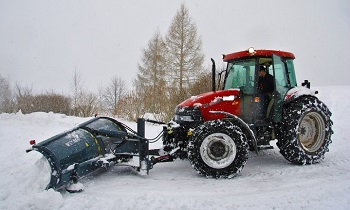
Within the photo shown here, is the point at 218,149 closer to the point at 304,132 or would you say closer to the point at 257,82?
the point at 257,82

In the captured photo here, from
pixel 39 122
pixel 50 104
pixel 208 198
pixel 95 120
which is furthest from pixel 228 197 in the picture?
pixel 50 104

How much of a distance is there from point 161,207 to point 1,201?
6.19ft

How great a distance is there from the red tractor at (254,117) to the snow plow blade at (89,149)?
499mm

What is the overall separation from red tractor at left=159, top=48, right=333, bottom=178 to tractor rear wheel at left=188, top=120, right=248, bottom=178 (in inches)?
0.6

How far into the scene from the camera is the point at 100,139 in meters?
4.66

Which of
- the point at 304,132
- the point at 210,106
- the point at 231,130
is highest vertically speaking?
the point at 210,106

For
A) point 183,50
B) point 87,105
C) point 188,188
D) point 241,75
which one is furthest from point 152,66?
point 188,188

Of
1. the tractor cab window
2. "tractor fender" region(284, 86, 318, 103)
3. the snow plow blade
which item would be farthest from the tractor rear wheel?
"tractor fender" region(284, 86, 318, 103)

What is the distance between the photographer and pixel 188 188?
4090 millimetres

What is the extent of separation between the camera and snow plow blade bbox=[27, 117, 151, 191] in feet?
12.5

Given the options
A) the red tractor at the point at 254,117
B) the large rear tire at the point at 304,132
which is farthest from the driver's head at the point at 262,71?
the large rear tire at the point at 304,132

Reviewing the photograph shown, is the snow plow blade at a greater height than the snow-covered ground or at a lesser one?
greater

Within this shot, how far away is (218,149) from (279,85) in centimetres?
186

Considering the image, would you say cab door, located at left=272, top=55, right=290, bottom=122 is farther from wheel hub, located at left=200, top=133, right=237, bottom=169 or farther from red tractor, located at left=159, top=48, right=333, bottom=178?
wheel hub, located at left=200, top=133, right=237, bottom=169
